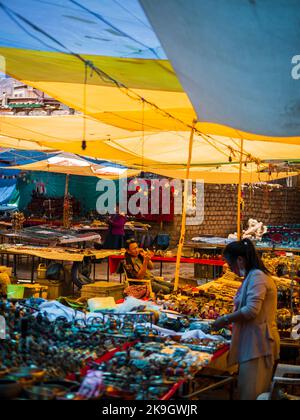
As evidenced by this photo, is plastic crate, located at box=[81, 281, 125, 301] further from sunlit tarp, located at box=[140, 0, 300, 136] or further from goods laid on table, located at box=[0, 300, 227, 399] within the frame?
sunlit tarp, located at box=[140, 0, 300, 136]

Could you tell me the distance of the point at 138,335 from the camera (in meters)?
4.81

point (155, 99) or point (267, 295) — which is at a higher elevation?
point (155, 99)

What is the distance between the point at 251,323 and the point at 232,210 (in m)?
19.1

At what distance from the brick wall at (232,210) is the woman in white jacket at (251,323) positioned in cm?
1617

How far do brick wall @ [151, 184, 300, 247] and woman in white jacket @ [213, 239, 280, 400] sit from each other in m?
16.2

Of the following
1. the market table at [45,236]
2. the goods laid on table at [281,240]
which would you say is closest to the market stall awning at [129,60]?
the market table at [45,236]

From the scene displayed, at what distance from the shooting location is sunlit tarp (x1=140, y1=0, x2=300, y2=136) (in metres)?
4.12

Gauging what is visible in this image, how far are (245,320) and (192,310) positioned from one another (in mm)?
2007

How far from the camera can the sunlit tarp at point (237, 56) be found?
4.12 m

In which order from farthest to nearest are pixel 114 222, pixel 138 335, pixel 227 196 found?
pixel 227 196 < pixel 114 222 < pixel 138 335

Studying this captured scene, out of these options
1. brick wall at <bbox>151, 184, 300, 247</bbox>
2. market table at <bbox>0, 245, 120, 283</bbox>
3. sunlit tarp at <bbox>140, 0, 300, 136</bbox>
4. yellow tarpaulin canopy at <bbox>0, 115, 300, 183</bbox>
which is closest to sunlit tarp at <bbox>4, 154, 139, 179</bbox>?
yellow tarpaulin canopy at <bbox>0, 115, 300, 183</bbox>
